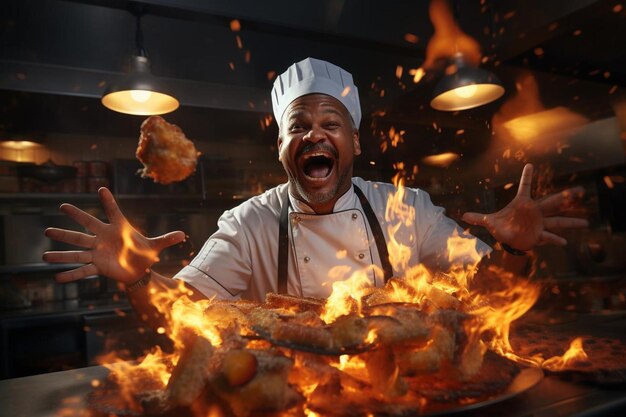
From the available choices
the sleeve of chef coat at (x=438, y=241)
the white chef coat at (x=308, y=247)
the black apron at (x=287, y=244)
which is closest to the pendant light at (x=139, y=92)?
the white chef coat at (x=308, y=247)

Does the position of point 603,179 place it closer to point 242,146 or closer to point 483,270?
point 483,270

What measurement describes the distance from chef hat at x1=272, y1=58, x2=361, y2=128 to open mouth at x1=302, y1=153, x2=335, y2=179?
0.40m

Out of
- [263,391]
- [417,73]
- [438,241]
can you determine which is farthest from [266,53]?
[263,391]

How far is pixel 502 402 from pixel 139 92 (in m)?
3.28

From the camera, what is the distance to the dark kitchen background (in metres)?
4.45

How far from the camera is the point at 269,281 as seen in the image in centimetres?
274

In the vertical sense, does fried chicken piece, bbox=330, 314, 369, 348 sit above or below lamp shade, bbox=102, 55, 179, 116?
below

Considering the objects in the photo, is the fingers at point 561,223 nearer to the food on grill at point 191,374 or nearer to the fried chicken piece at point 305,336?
the fried chicken piece at point 305,336

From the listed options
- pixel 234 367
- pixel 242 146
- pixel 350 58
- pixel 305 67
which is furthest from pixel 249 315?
pixel 242 146

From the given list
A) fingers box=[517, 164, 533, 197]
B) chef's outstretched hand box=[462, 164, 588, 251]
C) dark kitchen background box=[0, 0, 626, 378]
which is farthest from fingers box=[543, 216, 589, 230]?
dark kitchen background box=[0, 0, 626, 378]

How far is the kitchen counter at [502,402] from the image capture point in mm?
1023

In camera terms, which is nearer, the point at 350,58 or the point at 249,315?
the point at 249,315

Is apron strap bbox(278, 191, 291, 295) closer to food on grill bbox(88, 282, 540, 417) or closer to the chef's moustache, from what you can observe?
the chef's moustache

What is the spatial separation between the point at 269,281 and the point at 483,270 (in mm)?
1230
